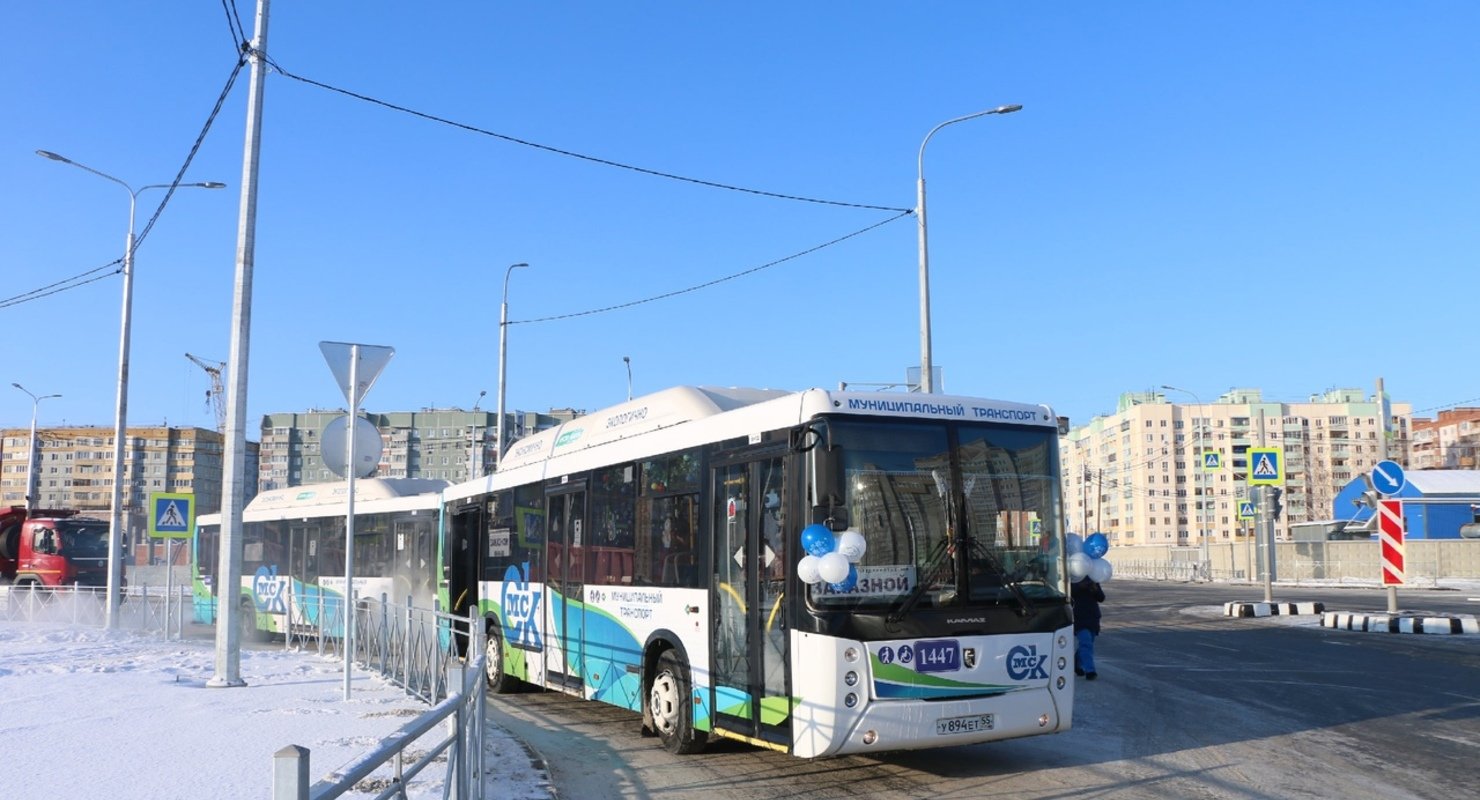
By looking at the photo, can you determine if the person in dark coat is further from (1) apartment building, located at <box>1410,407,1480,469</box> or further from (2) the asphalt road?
(1) apartment building, located at <box>1410,407,1480,469</box>

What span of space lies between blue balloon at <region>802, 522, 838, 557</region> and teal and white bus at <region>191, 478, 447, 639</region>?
1273 centimetres

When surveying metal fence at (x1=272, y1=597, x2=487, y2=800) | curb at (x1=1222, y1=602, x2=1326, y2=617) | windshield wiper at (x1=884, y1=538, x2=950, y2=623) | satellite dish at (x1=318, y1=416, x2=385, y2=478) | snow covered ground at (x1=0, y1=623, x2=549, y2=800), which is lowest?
curb at (x1=1222, y1=602, x2=1326, y2=617)

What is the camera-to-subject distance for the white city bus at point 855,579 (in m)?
8.46

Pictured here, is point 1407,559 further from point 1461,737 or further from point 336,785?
point 336,785

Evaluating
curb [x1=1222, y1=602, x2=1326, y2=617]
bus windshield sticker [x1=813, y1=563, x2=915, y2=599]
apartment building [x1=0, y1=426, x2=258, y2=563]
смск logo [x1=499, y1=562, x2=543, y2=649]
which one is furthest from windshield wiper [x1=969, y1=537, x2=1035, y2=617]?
apartment building [x1=0, y1=426, x2=258, y2=563]

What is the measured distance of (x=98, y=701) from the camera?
40.2ft

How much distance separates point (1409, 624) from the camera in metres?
22.4

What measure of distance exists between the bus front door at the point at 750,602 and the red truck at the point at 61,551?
3028 cm

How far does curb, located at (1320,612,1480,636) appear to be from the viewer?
21875 mm

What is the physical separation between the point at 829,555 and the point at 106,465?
157 m

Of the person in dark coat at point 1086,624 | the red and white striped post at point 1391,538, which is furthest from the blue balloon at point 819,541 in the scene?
the red and white striped post at point 1391,538

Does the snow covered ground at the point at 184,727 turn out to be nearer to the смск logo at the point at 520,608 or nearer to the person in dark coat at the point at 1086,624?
the смск logo at the point at 520,608

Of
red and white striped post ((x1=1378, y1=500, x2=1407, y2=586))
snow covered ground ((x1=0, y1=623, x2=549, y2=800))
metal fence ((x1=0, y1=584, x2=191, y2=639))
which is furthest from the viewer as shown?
metal fence ((x1=0, y1=584, x2=191, y2=639))

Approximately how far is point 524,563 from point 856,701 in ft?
24.0
